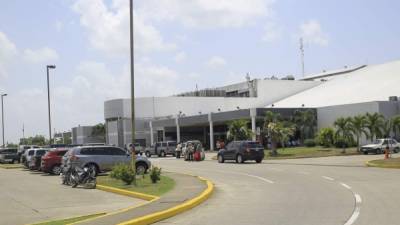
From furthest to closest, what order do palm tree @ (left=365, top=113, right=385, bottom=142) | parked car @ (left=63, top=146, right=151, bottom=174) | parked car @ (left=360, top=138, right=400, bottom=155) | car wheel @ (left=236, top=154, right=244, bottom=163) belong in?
1. palm tree @ (left=365, top=113, right=385, bottom=142)
2. parked car @ (left=360, top=138, right=400, bottom=155)
3. car wheel @ (left=236, top=154, right=244, bottom=163)
4. parked car @ (left=63, top=146, right=151, bottom=174)

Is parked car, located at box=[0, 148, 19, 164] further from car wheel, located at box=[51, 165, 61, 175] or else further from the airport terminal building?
car wheel, located at box=[51, 165, 61, 175]

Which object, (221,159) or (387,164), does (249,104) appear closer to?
(221,159)

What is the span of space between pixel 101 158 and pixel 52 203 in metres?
12.7

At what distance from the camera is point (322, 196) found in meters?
17.9

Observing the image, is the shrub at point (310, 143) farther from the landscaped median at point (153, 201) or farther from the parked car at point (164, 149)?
the landscaped median at point (153, 201)

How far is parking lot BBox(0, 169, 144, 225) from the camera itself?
15.6 meters

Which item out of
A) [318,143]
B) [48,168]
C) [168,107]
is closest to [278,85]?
[168,107]

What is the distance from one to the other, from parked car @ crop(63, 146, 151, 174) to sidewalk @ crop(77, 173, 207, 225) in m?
8.84

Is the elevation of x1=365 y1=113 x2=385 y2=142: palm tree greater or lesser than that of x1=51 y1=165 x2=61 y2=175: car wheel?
greater

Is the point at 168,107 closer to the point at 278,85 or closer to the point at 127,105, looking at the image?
the point at 127,105

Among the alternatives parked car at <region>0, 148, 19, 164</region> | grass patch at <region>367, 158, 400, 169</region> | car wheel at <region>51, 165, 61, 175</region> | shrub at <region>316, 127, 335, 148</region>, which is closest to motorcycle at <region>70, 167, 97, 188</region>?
car wheel at <region>51, 165, 61, 175</region>

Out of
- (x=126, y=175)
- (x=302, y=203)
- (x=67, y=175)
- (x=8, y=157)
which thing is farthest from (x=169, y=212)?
(x=8, y=157)

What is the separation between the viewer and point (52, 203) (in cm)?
1889

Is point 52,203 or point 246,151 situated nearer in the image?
point 52,203
